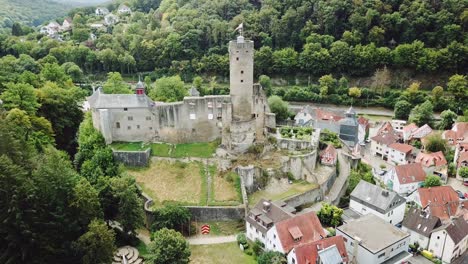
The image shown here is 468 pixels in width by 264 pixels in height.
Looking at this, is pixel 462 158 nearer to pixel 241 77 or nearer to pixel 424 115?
pixel 424 115

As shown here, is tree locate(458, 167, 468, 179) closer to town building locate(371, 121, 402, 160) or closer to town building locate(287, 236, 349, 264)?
town building locate(371, 121, 402, 160)

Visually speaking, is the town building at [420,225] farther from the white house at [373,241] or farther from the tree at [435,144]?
the tree at [435,144]

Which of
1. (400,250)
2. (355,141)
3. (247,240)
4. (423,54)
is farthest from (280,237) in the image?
(423,54)

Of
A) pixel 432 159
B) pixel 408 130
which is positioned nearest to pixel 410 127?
pixel 408 130

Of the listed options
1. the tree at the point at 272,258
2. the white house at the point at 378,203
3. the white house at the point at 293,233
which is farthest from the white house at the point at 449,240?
the tree at the point at 272,258

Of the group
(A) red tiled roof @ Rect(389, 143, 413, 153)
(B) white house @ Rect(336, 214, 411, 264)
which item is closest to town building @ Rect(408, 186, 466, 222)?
(B) white house @ Rect(336, 214, 411, 264)
